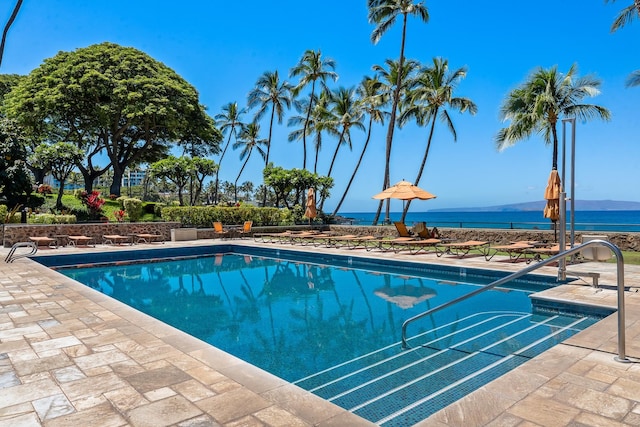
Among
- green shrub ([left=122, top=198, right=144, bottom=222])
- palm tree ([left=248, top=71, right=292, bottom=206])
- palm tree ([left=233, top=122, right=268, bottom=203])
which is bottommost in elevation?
green shrub ([left=122, top=198, right=144, bottom=222])

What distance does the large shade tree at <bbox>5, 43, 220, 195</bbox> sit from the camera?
962 inches

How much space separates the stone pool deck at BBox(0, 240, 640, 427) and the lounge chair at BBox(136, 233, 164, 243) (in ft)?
41.3

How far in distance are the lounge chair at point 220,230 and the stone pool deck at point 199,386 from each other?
13401 mm

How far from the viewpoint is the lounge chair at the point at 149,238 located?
681 inches

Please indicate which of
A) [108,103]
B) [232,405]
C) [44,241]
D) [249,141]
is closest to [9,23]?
[44,241]

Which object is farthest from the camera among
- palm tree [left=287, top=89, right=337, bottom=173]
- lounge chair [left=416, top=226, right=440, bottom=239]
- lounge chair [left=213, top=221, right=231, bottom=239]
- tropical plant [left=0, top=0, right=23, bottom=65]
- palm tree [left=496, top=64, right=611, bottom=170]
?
palm tree [left=287, top=89, right=337, bottom=173]

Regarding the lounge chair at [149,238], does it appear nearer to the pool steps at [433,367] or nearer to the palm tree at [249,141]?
the pool steps at [433,367]

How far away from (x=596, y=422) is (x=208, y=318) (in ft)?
18.5

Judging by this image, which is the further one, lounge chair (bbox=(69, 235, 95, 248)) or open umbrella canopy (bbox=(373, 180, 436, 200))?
lounge chair (bbox=(69, 235, 95, 248))

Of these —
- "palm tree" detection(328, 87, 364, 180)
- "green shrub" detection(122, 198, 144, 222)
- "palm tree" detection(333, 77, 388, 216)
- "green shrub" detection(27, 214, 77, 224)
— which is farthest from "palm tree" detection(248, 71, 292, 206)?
Answer: "green shrub" detection(27, 214, 77, 224)

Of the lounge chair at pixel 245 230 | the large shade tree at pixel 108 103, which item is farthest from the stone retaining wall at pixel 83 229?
the large shade tree at pixel 108 103

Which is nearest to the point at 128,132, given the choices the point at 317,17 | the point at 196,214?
the point at 196,214

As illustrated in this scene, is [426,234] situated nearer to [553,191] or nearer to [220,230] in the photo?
[553,191]

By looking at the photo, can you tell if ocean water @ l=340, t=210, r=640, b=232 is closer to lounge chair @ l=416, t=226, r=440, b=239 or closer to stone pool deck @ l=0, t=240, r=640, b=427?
lounge chair @ l=416, t=226, r=440, b=239
